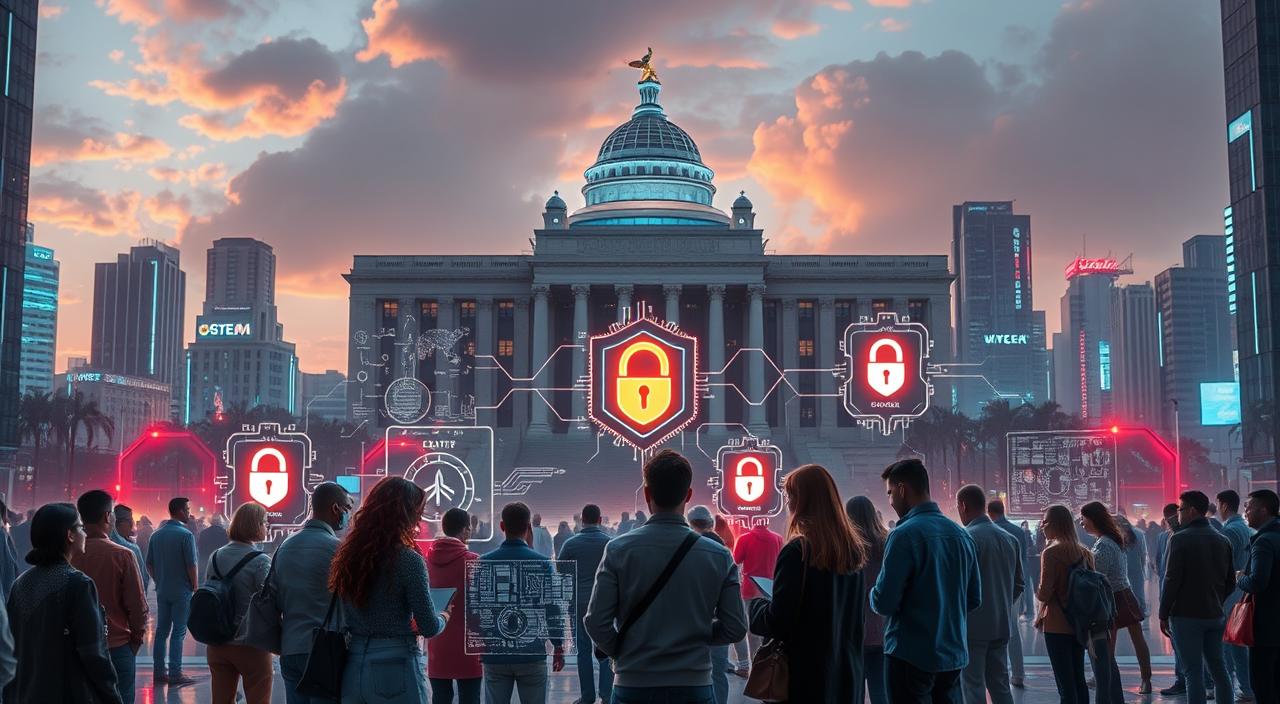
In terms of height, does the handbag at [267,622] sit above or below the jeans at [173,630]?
above

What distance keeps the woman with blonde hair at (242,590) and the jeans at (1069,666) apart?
21.6 feet

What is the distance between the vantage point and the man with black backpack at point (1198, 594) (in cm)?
1226

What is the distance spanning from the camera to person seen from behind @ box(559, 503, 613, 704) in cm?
1317

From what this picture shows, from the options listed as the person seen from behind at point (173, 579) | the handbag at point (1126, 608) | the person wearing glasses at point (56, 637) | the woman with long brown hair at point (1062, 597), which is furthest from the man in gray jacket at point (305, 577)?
the handbag at point (1126, 608)

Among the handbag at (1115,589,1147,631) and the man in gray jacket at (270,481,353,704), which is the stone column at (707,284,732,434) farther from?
the man in gray jacket at (270,481,353,704)

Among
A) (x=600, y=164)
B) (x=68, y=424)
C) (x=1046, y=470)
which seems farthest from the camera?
(x=600, y=164)

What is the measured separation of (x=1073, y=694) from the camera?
11500 mm

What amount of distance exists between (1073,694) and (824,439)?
245 feet

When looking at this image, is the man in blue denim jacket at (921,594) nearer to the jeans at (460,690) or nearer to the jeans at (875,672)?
the jeans at (875,672)

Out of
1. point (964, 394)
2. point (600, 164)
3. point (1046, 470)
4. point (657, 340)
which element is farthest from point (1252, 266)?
point (657, 340)

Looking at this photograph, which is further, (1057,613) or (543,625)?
(1057,613)

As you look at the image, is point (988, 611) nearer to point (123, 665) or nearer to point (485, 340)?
point (123, 665)

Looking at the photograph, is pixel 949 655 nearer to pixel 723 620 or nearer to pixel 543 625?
pixel 723 620

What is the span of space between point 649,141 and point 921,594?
109m
